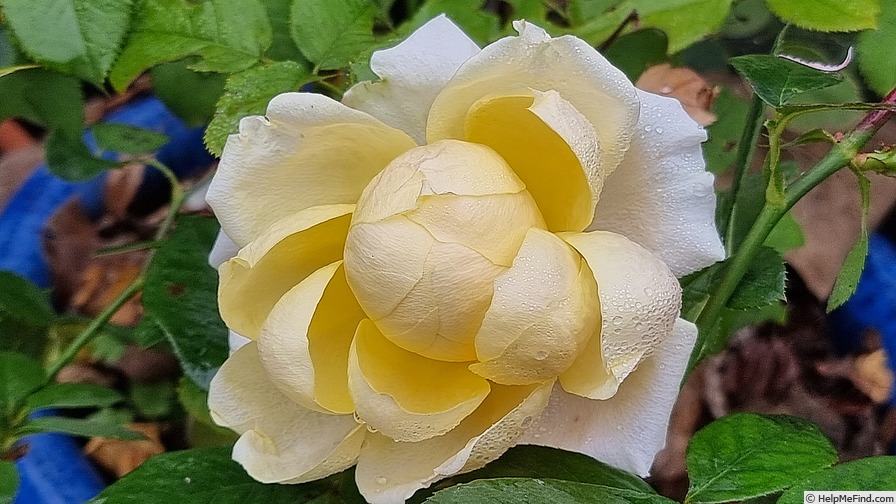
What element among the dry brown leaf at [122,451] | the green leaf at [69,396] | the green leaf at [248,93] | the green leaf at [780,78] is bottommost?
the dry brown leaf at [122,451]

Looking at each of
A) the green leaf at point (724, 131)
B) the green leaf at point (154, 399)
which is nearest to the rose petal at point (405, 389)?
the green leaf at point (724, 131)

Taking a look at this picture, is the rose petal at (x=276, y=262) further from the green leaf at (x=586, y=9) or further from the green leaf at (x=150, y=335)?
the green leaf at (x=586, y=9)

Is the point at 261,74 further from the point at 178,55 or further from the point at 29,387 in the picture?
the point at 29,387

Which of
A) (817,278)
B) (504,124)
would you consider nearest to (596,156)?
(504,124)

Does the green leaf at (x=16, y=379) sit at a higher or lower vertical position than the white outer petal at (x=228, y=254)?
lower

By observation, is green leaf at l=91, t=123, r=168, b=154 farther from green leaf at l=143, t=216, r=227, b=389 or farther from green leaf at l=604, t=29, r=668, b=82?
green leaf at l=604, t=29, r=668, b=82

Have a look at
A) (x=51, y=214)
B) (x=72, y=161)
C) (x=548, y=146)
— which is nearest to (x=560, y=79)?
(x=548, y=146)

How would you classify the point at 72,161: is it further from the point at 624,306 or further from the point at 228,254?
the point at 624,306
